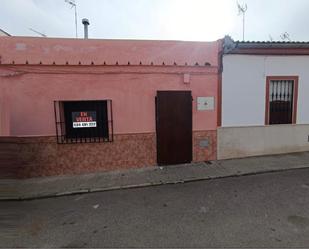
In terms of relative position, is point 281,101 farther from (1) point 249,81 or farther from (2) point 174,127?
(2) point 174,127

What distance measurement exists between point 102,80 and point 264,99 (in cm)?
502

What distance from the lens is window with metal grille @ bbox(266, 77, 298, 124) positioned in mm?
7242

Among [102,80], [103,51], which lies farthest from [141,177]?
[103,51]

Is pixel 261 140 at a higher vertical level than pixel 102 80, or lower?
lower

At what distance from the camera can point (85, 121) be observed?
640cm

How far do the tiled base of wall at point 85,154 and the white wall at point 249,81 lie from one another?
114cm

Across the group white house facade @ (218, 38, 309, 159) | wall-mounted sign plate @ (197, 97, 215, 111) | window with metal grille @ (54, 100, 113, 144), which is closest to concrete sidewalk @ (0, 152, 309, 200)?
white house facade @ (218, 38, 309, 159)

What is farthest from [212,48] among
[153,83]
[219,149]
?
[219,149]

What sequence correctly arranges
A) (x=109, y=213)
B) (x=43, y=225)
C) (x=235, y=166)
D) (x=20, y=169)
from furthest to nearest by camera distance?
(x=235, y=166)
(x=20, y=169)
(x=109, y=213)
(x=43, y=225)

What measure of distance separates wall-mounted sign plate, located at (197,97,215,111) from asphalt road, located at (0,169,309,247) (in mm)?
2421

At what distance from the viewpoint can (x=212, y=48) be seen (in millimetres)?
6680

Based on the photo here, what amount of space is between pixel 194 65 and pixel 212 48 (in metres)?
0.76

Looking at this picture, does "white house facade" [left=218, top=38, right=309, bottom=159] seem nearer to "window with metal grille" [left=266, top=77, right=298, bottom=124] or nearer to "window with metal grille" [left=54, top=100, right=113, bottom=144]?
"window with metal grille" [left=266, top=77, right=298, bottom=124]

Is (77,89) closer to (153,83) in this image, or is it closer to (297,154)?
(153,83)
